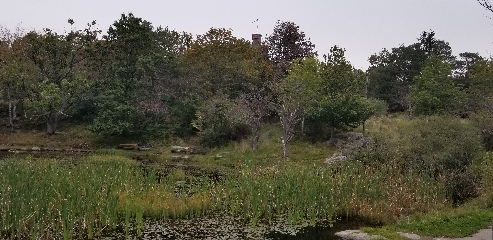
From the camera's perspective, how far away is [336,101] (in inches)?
1212

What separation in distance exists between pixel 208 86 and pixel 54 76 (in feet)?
43.0

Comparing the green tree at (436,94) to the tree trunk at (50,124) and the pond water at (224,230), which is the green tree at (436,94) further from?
the tree trunk at (50,124)

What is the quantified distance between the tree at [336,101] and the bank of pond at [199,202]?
13.7 meters

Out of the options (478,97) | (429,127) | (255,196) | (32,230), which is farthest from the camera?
(478,97)

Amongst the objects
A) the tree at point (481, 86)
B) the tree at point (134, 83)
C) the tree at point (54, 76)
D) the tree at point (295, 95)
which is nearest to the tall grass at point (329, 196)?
the tree at point (295, 95)

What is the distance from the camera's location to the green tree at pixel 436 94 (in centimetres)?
3119

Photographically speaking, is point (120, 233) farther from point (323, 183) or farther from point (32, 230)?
point (323, 183)

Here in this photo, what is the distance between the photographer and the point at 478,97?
33.8 m

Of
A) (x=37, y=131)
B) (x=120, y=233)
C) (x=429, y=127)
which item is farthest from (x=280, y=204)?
(x=37, y=131)

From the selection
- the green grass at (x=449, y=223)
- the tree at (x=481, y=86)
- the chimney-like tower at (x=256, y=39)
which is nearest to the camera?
the green grass at (x=449, y=223)

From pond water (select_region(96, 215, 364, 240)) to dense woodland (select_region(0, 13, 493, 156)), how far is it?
14.4m

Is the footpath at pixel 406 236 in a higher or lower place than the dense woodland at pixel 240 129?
lower

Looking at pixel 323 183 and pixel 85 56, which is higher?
pixel 85 56

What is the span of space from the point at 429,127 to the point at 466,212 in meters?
8.20
